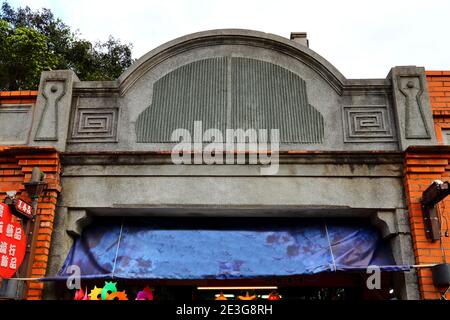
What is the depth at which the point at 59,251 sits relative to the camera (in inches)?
260

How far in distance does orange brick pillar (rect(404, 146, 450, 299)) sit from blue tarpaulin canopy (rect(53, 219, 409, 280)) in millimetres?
469

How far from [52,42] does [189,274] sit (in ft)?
56.7

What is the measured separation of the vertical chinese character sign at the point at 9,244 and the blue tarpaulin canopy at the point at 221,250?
0.65m

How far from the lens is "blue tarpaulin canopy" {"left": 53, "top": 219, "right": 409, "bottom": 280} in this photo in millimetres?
6375

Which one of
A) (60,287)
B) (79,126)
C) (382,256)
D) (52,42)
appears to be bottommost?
(60,287)

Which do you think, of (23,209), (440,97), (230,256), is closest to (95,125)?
(23,209)

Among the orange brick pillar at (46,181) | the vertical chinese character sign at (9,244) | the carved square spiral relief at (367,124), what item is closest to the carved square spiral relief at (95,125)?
the orange brick pillar at (46,181)

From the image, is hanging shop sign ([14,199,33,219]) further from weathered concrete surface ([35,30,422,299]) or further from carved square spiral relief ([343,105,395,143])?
carved square spiral relief ([343,105,395,143])

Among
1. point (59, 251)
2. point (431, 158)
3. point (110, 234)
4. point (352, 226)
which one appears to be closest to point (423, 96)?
point (431, 158)

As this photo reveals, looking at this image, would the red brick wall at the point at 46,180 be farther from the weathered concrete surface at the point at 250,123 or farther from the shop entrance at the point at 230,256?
the shop entrance at the point at 230,256

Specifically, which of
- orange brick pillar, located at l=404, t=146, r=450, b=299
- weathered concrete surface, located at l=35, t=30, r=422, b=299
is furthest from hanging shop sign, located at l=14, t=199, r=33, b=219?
orange brick pillar, located at l=404, t=146, r=450, b=299

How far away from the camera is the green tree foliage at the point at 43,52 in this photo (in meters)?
16.4

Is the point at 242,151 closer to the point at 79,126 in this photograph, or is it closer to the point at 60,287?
the point at 79,126

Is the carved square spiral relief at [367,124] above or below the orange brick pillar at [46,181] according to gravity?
above
